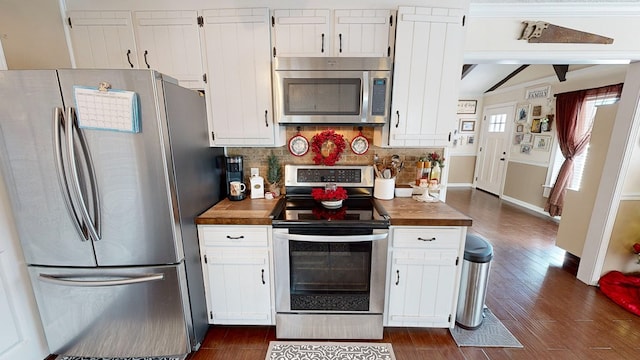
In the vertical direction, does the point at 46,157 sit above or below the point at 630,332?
above

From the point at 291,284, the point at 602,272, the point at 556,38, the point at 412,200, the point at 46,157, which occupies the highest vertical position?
the point at 556,38

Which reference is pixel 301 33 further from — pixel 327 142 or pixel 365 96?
pixel 327 142

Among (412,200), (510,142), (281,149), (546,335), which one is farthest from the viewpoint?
(510,142)

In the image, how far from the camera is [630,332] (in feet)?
6.05

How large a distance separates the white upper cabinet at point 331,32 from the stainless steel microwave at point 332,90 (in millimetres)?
94

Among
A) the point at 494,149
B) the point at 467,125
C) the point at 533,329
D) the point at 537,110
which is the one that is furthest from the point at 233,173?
the point at 467,125

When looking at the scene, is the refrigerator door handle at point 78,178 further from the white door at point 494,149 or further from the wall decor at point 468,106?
the wall decor at point 468,106

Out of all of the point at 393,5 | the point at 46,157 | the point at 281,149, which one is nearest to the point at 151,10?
the point at 46,157

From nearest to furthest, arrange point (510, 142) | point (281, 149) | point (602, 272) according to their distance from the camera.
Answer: point (281, 149) → point (602, 272) → point (510, 142)

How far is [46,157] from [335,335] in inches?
84.2

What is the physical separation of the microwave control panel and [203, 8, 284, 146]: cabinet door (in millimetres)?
782

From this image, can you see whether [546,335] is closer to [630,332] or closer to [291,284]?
[630,332]

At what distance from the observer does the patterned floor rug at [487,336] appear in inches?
69.5

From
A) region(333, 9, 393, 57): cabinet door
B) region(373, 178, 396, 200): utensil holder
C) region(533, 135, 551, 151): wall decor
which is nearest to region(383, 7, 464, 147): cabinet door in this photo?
region(333, 9, 393, 57): cabinet door
